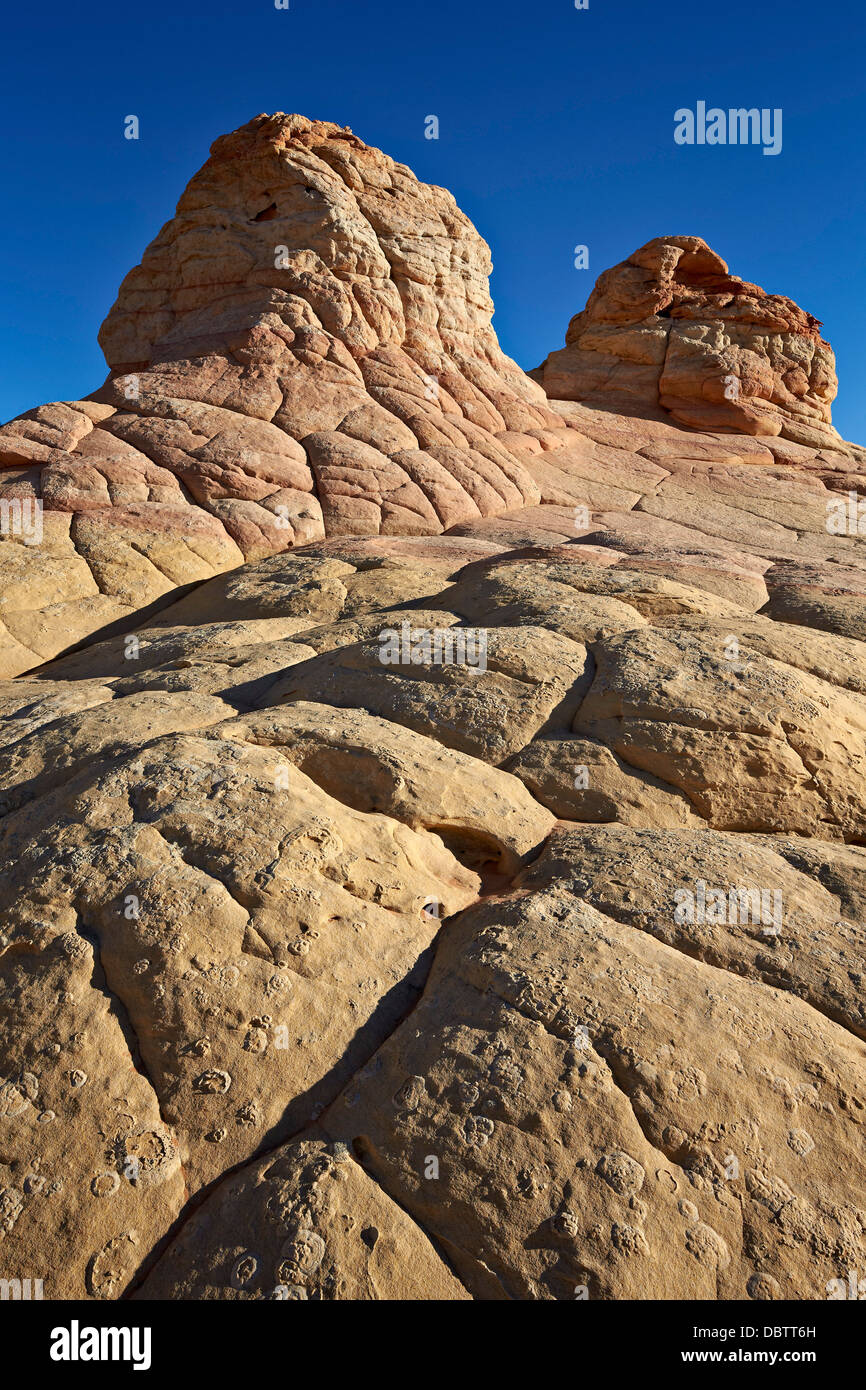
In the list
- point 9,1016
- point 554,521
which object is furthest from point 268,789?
point 554,521

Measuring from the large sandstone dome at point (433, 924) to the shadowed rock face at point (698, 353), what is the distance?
41.8ft

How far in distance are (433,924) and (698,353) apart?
22.3 metres

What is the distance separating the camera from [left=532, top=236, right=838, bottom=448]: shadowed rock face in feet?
74.1

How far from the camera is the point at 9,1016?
392 centimetres

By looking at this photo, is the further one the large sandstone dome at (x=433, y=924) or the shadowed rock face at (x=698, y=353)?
the shadowed rock face at (x=698, y=353)

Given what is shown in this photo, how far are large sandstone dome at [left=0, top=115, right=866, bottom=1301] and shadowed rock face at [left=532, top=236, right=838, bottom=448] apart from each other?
12734 mm

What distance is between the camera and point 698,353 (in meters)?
22.8

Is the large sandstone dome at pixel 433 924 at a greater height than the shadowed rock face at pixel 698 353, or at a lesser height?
lesser

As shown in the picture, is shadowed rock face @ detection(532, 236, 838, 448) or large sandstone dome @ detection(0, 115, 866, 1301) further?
shadowed rock face @ detection(532, 236, 838, 448)

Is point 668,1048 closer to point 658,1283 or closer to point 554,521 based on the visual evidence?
point 658,1283

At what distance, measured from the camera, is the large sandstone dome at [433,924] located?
3.24 metres

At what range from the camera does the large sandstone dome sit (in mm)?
3242

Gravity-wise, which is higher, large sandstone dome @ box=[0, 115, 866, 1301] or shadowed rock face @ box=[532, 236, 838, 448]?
shadowed rock face @ box=[532, 236, 838, 448]

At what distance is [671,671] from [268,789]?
3.37 meters
